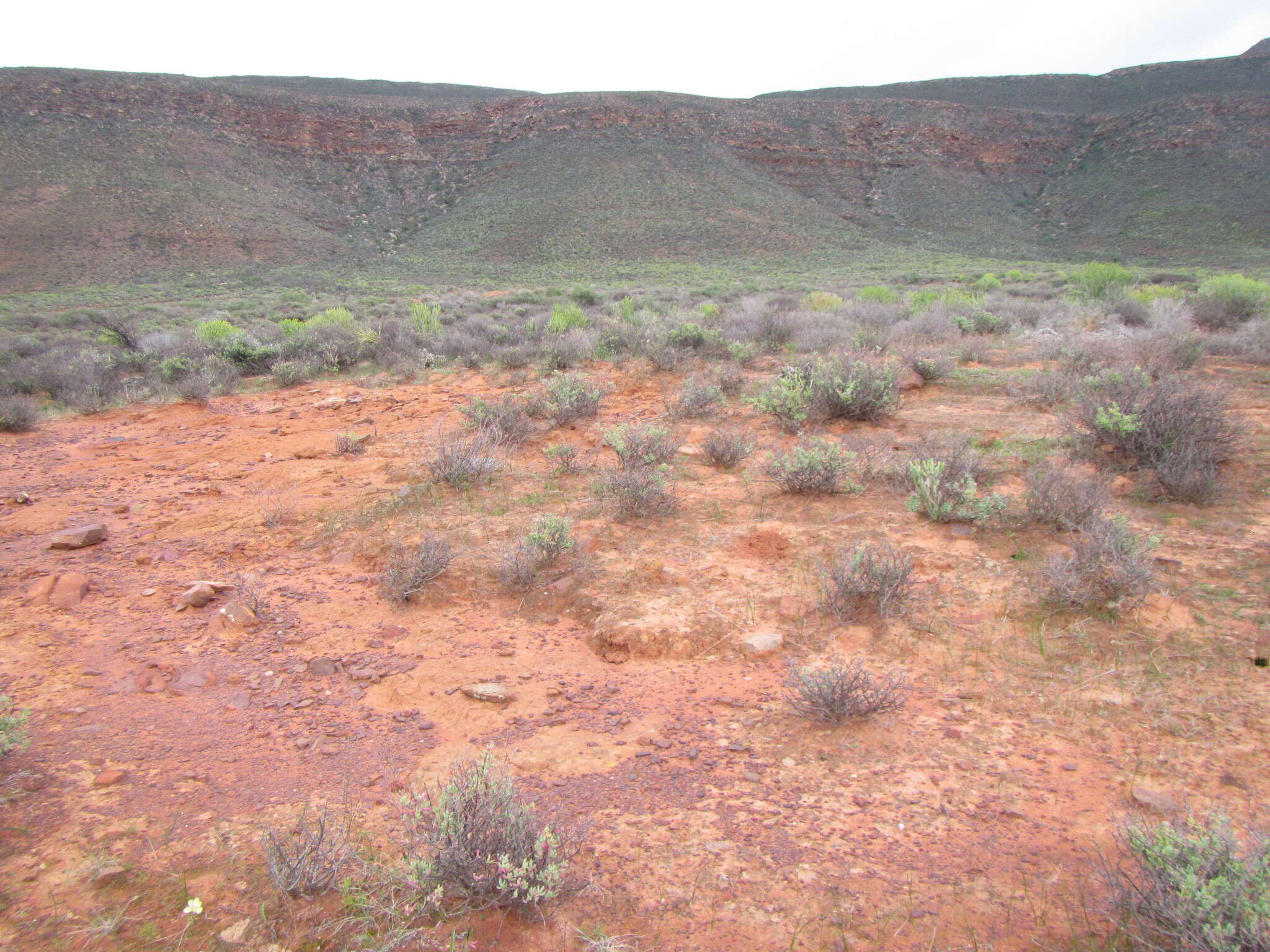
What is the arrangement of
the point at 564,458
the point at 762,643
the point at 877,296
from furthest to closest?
1. the point at 877,296
2. the point at 564,458
3. the point at 762,643

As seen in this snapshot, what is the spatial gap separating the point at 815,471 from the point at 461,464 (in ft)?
8.34

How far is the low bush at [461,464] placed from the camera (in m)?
5.20

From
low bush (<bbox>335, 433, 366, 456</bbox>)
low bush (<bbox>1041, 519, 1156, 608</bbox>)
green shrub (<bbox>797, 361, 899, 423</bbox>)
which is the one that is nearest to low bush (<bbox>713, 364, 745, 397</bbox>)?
green shrub (<bbox>797, 361, 899, 423</bbox>)

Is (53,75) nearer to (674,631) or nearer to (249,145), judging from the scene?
(249,145)

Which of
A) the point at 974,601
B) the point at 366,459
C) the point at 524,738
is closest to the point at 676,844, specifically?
the point at 524,738

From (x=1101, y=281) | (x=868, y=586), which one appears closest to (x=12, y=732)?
(x=868, y=586)

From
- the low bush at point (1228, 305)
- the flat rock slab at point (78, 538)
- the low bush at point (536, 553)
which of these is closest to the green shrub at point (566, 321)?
the flat rock slab at point (78, 538)

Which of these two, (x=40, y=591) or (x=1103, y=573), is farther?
(x=40, y=591)

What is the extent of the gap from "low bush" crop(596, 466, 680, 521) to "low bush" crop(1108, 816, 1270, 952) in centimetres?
303

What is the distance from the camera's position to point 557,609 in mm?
3643

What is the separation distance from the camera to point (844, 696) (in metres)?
2.64

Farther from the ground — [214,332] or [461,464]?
[461,464]

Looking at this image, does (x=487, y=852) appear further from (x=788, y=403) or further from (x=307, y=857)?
(x=788, y=403)

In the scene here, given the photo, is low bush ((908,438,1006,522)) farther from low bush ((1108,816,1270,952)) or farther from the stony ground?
low bush ((1108,816,1270,952))
